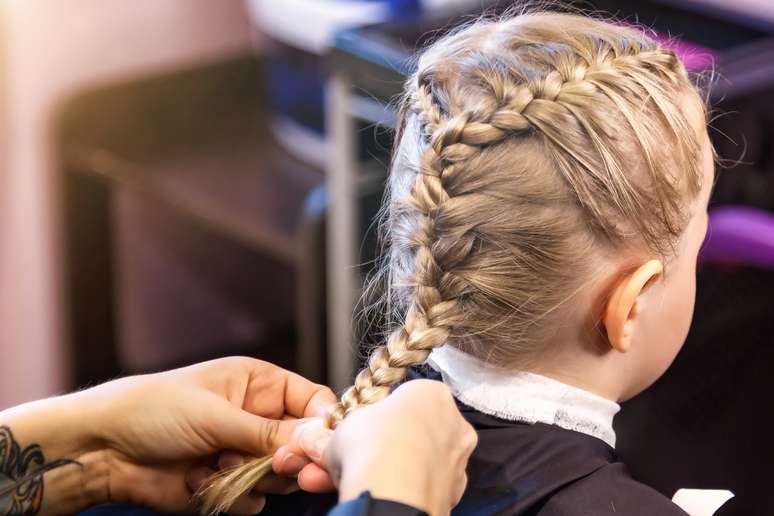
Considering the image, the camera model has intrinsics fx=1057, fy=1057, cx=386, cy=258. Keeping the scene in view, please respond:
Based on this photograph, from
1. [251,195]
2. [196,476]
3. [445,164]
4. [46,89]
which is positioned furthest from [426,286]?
[46,89]

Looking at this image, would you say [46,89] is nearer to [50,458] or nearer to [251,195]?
[251,195]

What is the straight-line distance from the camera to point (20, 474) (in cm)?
105

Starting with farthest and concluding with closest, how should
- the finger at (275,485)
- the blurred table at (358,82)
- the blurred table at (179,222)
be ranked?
the blurred table at (179,222) → the blurred table at (358,82) → the finger at (275,485)

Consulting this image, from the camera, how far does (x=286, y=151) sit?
2.28 meters

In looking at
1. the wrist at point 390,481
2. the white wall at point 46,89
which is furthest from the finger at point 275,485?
the white wall at point 46,89

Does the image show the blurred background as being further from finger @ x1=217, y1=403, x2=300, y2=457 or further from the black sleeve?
the black sleeve

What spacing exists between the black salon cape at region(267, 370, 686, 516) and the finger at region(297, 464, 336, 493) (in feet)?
0.45

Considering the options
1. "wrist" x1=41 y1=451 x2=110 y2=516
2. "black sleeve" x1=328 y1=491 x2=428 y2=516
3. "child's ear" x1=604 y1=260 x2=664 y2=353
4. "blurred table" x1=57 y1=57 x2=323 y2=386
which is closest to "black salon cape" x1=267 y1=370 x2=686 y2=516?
"child's ear" x1=604 y1=260 x2=664 y2=353

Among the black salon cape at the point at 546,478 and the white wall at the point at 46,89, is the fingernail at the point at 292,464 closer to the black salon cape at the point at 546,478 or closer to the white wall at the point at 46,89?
the black salon cape at the point at 546,478

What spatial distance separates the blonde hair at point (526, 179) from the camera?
904 millimetres

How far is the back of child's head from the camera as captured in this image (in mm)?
904

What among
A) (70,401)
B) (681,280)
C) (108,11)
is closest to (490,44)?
(681,280)

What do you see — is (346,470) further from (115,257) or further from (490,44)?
(115,257)

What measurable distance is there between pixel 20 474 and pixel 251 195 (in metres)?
1.14
